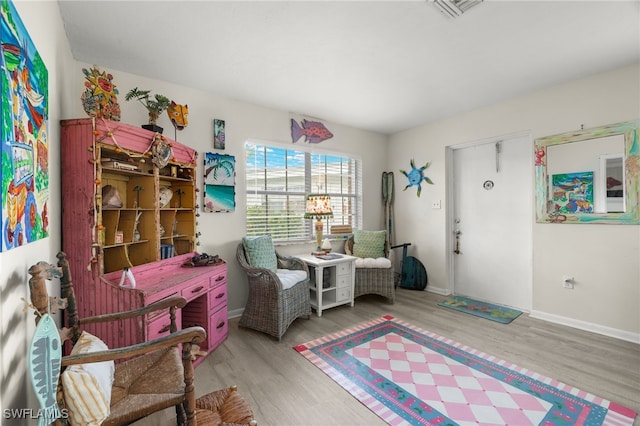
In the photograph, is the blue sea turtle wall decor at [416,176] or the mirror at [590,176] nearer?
Result: the mirror at [590,176]

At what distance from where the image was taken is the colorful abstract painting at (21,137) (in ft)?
2.91

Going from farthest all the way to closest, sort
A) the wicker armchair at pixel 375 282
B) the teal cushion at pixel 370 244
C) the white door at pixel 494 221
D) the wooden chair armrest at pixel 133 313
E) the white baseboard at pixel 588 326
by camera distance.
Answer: the teal cushion at pixel 370 244 < the wicker armchair at pixel 375 282 < the white door at pixel 494 221 < the white baseboard at pixel 588 326 < the wooden chair armrest at pixel 133 313

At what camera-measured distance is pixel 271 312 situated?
2713 millimetres

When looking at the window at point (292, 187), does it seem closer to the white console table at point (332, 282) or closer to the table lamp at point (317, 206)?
the table lamp at point (317, 206)

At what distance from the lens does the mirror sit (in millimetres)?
2631

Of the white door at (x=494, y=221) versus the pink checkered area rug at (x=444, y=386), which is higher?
the white door at (x=494, y=221)

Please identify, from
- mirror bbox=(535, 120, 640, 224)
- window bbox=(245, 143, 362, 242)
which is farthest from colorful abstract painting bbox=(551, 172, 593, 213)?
window bbox=(245, 143, 362, 242)

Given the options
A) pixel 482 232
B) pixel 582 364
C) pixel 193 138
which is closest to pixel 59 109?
pixel 193 138

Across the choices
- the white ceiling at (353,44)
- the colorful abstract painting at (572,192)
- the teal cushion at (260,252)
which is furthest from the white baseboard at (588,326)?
the teal cushion at (260,252)

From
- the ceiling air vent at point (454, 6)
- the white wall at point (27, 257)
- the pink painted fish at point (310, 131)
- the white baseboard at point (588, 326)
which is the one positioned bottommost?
the white baseboard at point (588, 326)

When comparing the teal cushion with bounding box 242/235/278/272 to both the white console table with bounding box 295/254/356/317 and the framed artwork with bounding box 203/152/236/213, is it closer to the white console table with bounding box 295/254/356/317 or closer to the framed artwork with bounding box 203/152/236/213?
the white console table with bounding box 295/254/356/317

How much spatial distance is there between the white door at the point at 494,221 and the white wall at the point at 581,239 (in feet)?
0.59

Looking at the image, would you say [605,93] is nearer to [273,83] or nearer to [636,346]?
[636,346]

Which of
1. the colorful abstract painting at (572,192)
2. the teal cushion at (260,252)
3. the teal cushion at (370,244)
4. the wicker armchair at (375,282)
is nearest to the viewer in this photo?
the colorful abstract painting at (572,192)
